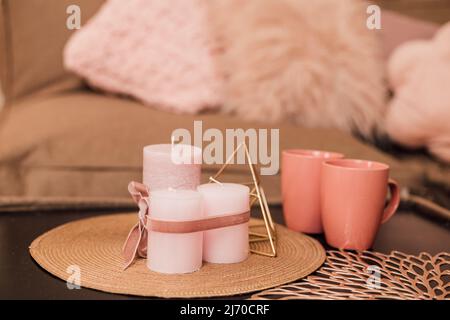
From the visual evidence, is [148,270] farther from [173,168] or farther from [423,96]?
[423,96]

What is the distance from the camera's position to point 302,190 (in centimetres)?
83

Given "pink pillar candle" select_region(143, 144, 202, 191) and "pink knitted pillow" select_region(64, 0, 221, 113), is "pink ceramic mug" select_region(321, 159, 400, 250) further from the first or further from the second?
"pink knitted pillow" select_region(64, 0, 221, 113)

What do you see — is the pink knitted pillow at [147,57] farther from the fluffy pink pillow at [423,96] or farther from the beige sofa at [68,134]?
the fluffy pink pillow at [423,96]

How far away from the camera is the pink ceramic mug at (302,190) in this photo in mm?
820

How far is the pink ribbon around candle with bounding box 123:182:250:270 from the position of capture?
2.00ft

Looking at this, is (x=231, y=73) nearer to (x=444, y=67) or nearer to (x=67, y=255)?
(x=444, y=67)

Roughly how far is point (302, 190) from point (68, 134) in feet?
1.75

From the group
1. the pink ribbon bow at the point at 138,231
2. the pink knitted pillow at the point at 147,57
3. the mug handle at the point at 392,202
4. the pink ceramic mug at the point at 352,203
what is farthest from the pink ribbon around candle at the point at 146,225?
the pink knitted pillow at the point at 147,57

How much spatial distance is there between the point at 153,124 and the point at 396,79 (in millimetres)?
665

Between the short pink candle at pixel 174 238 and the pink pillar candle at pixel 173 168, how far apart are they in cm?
4

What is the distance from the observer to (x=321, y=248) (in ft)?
2.46

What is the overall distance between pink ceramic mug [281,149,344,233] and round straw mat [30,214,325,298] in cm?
4

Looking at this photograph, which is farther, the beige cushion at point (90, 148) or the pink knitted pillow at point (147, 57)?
the pink knitted pillow at point (147, 57)

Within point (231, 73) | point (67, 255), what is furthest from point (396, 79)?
point (67, 255)
